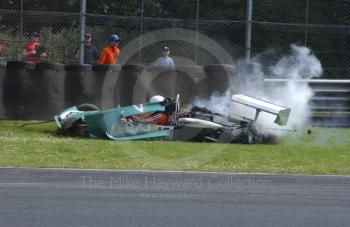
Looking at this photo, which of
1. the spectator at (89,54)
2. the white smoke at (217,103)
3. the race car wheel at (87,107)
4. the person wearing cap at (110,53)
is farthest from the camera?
the spectator at (89,54)

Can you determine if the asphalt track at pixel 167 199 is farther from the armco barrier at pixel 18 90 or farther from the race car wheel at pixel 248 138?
the armco barrier at pixel 18 90

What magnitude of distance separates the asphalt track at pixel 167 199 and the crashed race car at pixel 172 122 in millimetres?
2930

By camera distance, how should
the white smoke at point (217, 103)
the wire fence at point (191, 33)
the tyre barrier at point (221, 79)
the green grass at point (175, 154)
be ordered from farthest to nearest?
the wire fence at point (191, 33) → the tyre barrier at point (221, 79) → the white smoke at point (217, 103) → the green grass at point (175, 154)

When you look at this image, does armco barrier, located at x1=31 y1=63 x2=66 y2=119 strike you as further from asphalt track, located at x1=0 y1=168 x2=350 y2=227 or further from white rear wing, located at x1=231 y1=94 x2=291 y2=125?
asphalt track, located at x1=0 y1=168 x2=350 y2=227

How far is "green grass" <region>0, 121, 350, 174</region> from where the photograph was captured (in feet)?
40.0

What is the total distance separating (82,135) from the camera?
1473 centimetres

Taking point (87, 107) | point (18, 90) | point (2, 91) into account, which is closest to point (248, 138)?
point (87, 107)

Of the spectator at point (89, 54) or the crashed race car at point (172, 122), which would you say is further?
the spectator at point (89, 54)

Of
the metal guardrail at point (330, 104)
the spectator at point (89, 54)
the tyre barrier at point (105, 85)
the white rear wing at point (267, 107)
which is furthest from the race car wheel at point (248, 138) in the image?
the spectator at point (89, 54)

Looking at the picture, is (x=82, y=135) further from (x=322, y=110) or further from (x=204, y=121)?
(x=322, y=110)

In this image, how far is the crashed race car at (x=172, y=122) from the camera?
14.3 m

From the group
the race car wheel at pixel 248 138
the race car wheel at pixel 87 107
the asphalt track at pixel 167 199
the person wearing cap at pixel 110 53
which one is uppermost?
the person wearing cap at pixel 110 53

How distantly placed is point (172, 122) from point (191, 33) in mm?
5056

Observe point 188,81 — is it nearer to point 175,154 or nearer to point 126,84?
point 126,84
